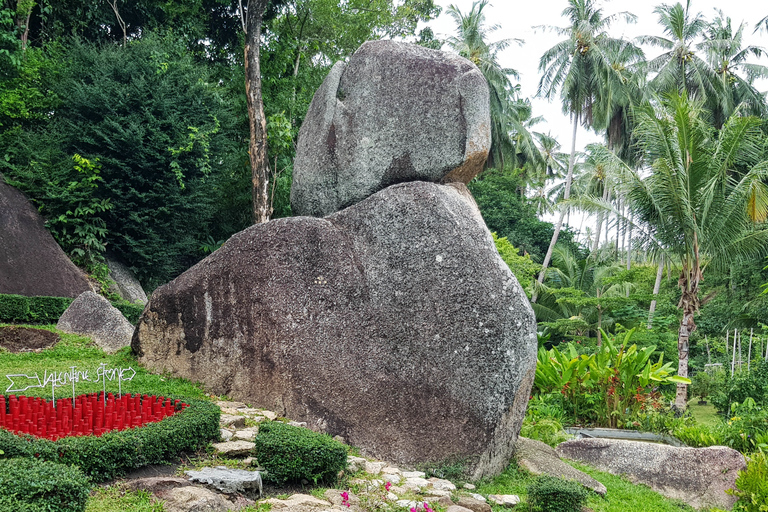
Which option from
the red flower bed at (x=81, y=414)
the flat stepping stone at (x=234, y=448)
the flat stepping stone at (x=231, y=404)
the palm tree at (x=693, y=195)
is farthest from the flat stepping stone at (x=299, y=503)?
the palm tree at (x=693, y=195)

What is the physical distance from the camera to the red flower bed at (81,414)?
602cm

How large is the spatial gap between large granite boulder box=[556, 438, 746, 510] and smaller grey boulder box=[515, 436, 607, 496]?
0.92m

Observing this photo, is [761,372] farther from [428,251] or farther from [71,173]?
[71,173]

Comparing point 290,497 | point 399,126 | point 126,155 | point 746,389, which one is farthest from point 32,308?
Result: point 746,389

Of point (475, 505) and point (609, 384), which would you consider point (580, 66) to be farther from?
point (475, 505)

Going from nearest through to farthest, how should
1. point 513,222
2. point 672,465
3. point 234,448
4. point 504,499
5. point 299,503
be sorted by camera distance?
point 299,503, point 234,448, point 504,499, point 672,465, point 513,222

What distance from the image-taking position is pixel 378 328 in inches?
297

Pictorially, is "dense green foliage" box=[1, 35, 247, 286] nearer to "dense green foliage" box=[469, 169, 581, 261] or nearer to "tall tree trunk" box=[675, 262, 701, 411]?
"tall tree trunk" box=[675, 262, 701, 411]

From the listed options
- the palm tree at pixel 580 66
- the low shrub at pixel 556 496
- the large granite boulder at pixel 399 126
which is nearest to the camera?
the low shrub at pixel 556 496

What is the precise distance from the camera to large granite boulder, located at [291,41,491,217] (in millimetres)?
8352

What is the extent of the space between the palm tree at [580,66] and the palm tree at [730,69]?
4665 millimetres

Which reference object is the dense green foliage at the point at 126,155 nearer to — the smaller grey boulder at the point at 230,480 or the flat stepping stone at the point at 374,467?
the flat stepping stone at the point at 374,467

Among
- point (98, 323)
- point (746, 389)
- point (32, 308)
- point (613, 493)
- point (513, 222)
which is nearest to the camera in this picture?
point (613, 493)

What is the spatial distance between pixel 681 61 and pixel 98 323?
26.5m
